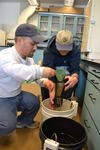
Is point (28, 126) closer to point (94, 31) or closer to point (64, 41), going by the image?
point (64, 41)

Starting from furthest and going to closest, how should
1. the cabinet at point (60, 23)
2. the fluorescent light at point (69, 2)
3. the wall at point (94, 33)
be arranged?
the cabinet at point (60, 23)
the fluorescent light at point (69, 2)
the wall at point (94, 33)

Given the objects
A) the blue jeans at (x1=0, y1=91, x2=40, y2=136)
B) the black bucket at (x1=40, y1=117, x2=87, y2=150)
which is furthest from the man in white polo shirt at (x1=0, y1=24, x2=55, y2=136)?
the black bucket at (x1=40, y1=117, x2=87, y2=150)

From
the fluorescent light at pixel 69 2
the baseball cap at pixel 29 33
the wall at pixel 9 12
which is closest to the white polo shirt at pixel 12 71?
the baseball cap at pixel 29 33

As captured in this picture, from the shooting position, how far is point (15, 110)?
1411 mm

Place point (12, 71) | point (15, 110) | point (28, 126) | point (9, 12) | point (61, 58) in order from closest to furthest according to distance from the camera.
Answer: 1. point (12, 71)
2. point (15, 110)
3. point (28, 126)
4. point (61, 58)
5. point (9, 12)

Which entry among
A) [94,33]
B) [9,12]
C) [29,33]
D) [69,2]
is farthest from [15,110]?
[9,12]

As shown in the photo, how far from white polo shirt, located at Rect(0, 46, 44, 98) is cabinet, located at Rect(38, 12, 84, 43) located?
3.64 m

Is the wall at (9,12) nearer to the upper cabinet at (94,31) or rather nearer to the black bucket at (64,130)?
the upper cabinet at (94,31)

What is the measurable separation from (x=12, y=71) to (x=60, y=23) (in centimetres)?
390

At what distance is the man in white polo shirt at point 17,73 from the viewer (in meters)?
1.17

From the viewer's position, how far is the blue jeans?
Answer: 4.01ft

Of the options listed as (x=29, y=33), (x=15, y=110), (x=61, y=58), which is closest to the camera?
(x=29, y=33)

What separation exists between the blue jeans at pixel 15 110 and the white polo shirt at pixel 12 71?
75 mm

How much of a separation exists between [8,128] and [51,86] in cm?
46
